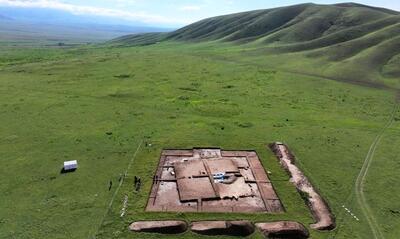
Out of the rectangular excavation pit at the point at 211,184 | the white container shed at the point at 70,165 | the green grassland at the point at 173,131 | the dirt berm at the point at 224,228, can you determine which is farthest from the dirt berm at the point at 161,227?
the white container shed at the point at 70,165

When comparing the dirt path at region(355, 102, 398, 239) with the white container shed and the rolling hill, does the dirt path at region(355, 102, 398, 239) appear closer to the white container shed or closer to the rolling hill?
the white container shed

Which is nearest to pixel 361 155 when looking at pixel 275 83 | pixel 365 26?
pixel 275 83

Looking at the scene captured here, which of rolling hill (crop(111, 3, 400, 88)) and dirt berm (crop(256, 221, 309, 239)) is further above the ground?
rolling hill (crop(111, 3, 400, 88))

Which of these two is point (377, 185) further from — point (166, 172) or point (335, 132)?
point (166, 172)

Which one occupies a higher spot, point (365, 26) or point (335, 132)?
point (365, 26)

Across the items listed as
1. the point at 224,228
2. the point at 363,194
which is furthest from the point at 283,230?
the point at 363,194

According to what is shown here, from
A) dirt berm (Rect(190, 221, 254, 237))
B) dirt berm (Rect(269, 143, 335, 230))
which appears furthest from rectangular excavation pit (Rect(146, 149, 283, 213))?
dirt berm (Rect(269, 143, 335, 230))

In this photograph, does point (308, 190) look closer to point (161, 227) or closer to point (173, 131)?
point (161, 227)
